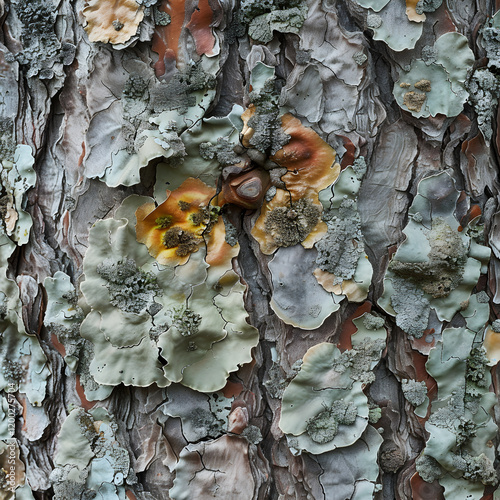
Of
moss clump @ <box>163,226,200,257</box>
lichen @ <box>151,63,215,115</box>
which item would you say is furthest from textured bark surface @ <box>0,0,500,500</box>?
moss clump @ <box>163,226,200,257</box>

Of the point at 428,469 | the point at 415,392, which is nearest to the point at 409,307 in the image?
the point at 415,392

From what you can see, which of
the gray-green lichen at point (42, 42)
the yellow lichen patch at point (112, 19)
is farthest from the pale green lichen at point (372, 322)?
the gray-green lichen at point (42, 42)

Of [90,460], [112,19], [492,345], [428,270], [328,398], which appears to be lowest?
[90,460]

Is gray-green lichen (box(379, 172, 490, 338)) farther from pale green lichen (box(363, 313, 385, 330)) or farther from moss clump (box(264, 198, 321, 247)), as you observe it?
moss clump (box(264, 198, 321, 247))

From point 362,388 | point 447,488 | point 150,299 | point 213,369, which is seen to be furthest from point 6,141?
point 447,488

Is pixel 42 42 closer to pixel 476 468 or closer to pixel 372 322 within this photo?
pixel 372 322

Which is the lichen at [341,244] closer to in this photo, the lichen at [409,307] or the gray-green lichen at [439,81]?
the lichen at [409,307]

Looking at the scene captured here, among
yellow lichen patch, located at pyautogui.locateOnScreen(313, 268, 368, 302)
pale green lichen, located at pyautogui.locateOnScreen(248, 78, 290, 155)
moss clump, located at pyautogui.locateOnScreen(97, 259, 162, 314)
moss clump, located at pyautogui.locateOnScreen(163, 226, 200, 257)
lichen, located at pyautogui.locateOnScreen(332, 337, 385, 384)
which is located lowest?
lichen, located at pyautogui.locateOnScreen(332, 337, 385, 384)
